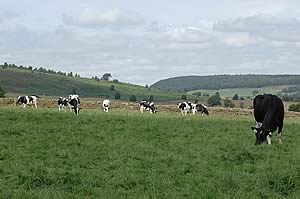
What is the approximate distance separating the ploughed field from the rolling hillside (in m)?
98.6

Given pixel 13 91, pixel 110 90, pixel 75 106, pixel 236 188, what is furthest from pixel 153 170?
pixel 110 90

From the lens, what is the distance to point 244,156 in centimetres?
1742

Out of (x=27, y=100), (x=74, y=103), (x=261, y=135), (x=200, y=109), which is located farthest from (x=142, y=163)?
(x=200, y=109)

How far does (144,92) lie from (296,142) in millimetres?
125046

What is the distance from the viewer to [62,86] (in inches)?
5551

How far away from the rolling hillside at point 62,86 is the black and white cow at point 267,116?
96.8 m

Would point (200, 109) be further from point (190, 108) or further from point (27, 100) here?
point (27, 100)

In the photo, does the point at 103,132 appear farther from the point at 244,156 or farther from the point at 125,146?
the point at 244,156

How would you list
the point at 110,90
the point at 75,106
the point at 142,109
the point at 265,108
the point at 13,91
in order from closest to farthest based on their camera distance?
the point at 265,108 < the point at 75,106 < the point at 142,109 < the point at 13,91 < the point at 110,90

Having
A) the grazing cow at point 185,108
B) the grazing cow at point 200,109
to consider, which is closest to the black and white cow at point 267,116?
the grazing cow at point 185,108

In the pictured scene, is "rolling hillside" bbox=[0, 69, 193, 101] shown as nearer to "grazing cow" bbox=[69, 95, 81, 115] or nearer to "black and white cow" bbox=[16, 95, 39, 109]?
"black and white cow" bbox=[16, 95, 39, 109]

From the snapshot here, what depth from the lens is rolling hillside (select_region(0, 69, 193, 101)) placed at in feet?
421

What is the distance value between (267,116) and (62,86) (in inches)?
4747

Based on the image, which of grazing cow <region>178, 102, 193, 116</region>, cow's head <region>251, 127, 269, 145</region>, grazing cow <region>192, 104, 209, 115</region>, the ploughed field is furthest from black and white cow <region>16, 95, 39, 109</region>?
cow's head <region>251, 127, 269, 145</region>
